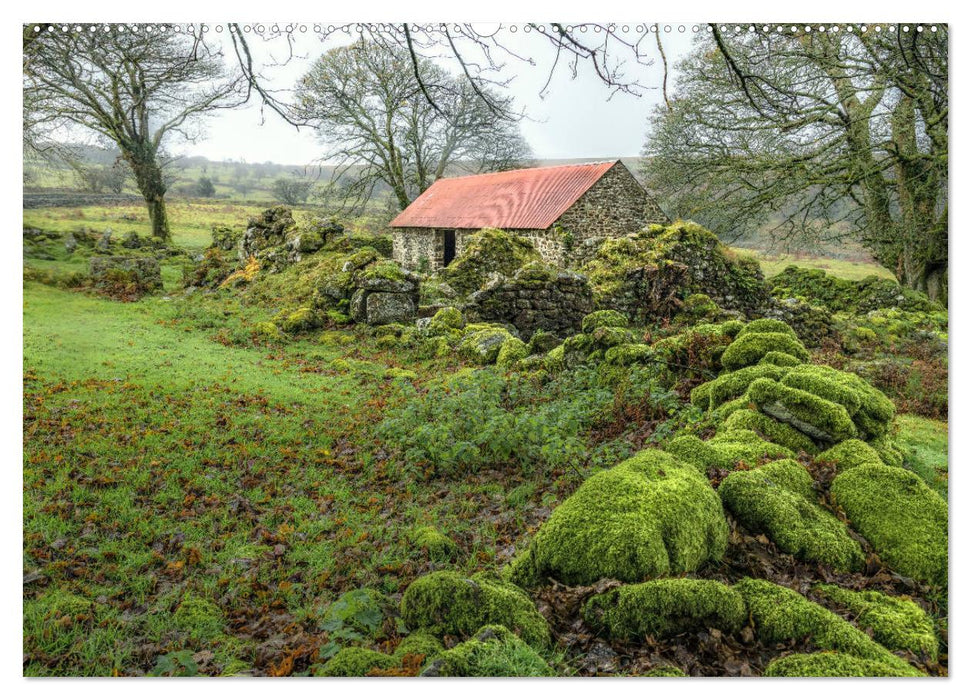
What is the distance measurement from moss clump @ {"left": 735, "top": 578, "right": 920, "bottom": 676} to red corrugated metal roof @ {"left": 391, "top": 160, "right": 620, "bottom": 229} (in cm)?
1561

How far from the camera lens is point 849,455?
4742 mm

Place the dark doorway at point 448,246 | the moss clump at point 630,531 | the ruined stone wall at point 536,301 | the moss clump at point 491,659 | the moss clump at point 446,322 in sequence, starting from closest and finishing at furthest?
the moss clump at point 491,659, the moss clump at point 630,531, the moss clump at point 446,322, the ruined stone wall at point 536,301, the dark doorway at point 448,246

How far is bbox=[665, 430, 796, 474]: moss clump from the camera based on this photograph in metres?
4.65

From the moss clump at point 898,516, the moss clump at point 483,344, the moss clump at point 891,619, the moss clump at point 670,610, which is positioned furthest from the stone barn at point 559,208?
the moss clump at point 670,610

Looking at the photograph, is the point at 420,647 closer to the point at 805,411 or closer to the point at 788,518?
the point at 788,518

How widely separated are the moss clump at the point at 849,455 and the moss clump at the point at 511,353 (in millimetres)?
5318

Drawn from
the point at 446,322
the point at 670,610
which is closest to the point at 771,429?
the point at 670,610

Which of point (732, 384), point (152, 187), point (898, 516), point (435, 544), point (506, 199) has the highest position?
point (506, 199)

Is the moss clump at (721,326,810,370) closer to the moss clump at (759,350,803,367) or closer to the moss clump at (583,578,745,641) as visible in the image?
the moss clump at (759,350,803,367)

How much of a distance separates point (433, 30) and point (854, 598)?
5.18 metres

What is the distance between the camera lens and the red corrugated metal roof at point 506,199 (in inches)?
728

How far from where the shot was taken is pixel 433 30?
15.2 ft

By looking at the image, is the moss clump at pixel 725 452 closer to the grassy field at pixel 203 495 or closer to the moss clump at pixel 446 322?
the grassy field at pixel 203 495

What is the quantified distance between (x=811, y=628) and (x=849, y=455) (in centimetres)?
223
